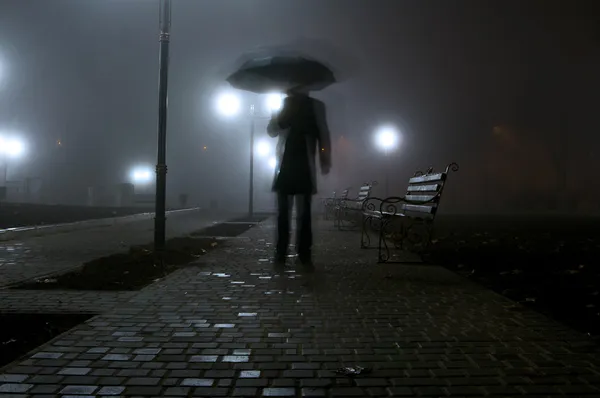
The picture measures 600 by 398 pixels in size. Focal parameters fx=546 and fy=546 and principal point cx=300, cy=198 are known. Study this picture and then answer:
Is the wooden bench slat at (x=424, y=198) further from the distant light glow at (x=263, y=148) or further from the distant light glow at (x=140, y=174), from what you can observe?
the distant light glow at (x=140, y=174)

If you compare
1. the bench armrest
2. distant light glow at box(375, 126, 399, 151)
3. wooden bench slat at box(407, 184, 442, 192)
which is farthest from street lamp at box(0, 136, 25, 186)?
wooden bench slat at box(407, 184, 442, 192)

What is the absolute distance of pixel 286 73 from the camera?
7.84 metres

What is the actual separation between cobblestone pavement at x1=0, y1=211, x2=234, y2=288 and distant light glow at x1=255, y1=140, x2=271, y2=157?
17645mm

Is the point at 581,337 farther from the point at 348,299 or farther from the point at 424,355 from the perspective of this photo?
the point at 348,299

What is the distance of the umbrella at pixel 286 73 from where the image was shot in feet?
25.0

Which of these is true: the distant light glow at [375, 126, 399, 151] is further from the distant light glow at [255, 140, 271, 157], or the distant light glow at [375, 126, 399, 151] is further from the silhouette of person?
the silhouette of person

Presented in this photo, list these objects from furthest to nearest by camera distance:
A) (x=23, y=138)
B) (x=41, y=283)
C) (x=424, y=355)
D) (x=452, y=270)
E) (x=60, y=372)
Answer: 1. (x=23, y=138)
2. (x=452, y=270)
3. (x=41, y=283)
4. (x=424, y=355)
5. (x=60, y=372)

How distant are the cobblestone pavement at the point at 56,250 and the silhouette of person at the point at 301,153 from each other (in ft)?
10.0

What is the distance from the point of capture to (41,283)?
231 inches

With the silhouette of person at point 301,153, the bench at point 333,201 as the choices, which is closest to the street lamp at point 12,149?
the bench at point 333,201

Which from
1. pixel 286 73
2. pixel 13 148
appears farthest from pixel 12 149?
pixel 286 73

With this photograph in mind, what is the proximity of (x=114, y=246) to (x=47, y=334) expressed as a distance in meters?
6.45

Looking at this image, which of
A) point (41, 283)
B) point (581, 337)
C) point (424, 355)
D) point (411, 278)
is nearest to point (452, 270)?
point (411, 278)

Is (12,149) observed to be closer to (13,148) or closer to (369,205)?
(13,148)
